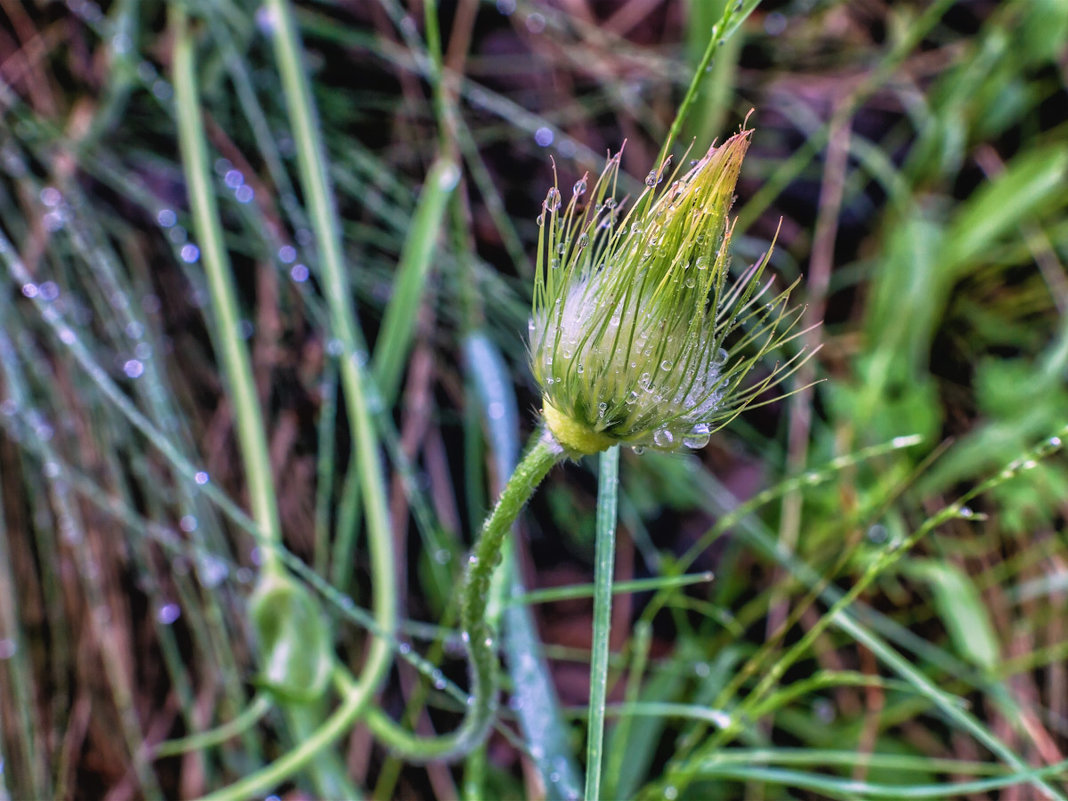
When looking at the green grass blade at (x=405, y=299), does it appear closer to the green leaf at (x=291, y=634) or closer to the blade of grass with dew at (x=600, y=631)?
the green leaf at (x=291, y=634)

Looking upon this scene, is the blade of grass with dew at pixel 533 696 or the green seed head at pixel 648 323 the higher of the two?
the green seed head at pixel 648 323

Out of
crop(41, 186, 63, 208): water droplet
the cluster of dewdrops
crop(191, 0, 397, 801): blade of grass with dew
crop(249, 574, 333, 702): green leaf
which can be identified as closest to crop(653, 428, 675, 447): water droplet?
the cluster of dewdrops

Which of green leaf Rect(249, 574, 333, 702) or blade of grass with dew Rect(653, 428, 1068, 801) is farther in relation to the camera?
green leaf Rect(249, 574, 333, 702)

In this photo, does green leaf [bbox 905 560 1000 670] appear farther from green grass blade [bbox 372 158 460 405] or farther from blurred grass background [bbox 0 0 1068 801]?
green grass blade [bbox 372 158 460 405]

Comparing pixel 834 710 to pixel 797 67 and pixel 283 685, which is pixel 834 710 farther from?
pixel 797 67

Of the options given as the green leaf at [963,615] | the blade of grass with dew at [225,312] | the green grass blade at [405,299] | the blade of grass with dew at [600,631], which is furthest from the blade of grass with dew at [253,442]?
the green leaf at [963,615]

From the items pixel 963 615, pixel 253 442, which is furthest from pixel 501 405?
pixel 963 615

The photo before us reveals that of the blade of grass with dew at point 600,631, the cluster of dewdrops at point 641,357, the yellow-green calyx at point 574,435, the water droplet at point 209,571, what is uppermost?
the water droplet at point 209,571
